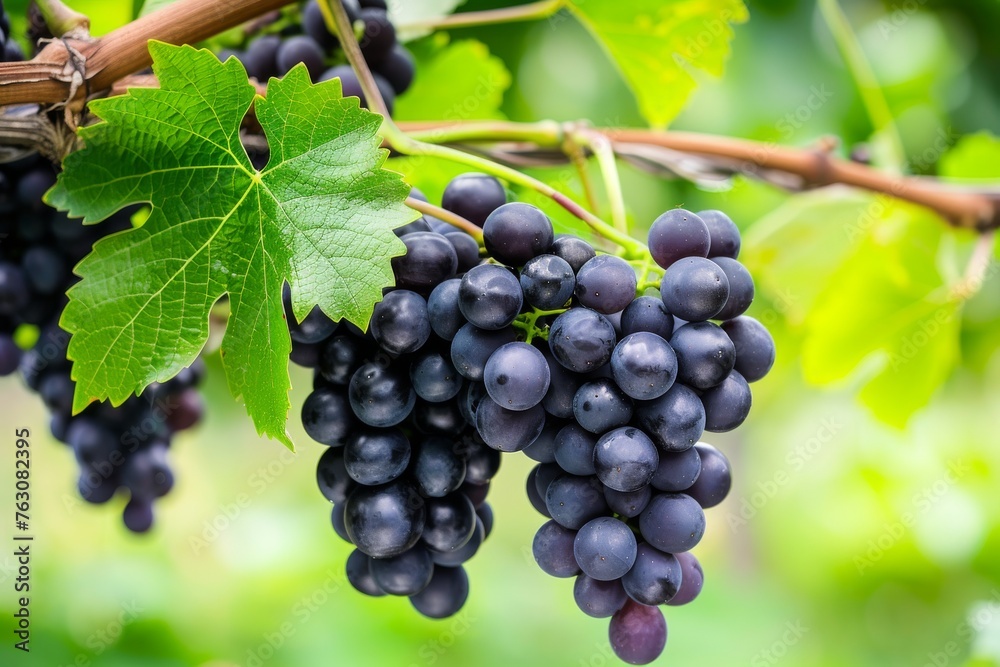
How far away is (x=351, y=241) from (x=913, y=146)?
166 centimetres

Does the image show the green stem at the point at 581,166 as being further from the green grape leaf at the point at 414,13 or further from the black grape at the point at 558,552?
the black grape at the point at 558,552

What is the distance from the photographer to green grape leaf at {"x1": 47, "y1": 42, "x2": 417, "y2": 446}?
1.92 ft

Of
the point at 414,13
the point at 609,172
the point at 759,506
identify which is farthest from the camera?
the point at 759,506

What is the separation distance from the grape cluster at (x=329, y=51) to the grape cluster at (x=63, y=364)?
25cm

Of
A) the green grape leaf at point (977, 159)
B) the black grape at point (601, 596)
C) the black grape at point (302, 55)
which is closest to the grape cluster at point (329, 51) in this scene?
the black grape at point (302, 55)

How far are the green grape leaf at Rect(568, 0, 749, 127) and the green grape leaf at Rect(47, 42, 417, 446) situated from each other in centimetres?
61

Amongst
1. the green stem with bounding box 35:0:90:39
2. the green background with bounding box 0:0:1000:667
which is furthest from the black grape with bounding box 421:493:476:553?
the green background with bounding box 0:0:1000:667

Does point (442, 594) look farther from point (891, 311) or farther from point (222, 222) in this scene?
point (891, 311)

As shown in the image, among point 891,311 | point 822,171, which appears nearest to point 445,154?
point 822,171

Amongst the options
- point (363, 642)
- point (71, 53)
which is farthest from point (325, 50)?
point (363, 642)

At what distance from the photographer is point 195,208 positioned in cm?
62

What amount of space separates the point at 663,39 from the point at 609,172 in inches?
15.3

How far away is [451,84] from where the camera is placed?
1.13 metres

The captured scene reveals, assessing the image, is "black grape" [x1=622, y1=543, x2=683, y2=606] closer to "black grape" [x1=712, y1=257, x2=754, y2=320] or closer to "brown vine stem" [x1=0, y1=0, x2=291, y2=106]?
"black grape" [x1=712, y1=257, x2=754, y2=320]
